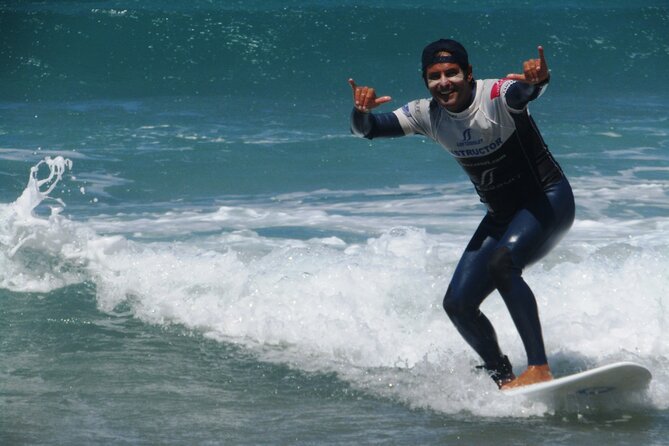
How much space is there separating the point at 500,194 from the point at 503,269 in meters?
0.41

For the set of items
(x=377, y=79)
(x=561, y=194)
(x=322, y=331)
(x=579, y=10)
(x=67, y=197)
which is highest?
(x=579, y=10)

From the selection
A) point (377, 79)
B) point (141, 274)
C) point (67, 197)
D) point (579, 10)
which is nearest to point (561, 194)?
point (141, 274)

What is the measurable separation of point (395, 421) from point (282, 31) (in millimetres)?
17763

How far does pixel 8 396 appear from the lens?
227 inches

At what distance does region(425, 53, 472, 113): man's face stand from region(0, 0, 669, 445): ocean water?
52.2 inches

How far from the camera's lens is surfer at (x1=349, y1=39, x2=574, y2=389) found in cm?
532

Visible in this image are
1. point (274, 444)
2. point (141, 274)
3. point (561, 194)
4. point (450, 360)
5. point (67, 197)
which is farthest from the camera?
→ point (67, 197)

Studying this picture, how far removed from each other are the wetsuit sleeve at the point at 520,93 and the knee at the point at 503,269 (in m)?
0.65

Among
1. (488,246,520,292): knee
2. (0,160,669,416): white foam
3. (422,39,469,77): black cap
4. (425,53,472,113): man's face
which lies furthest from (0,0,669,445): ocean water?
(422,39,469,77): black cap

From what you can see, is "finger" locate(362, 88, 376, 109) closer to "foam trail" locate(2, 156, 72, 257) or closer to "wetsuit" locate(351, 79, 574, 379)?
"wetsuit" locate(351, 79, 574, 379)

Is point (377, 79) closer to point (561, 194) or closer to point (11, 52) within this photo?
point (11, 52)

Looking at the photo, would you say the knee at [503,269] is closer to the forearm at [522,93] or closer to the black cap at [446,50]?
the forearm at [522,93]

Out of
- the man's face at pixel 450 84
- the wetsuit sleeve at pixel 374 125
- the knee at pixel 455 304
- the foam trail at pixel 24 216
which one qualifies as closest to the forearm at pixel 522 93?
the man's face at pixel 450 84

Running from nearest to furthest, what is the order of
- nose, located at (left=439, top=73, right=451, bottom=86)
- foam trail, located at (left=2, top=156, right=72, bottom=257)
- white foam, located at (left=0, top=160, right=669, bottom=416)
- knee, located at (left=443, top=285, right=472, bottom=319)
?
1. nose, located at (left=439, top=73, right=451, bottom=86)
2. knee, located at (left=443, top=285, right=472, bottom=319)
3. white foam, located at (left=0, top=160, right=669, bottom=416)
4. foam trail, located at (left=2, top=156, right=72, bottom=257)
